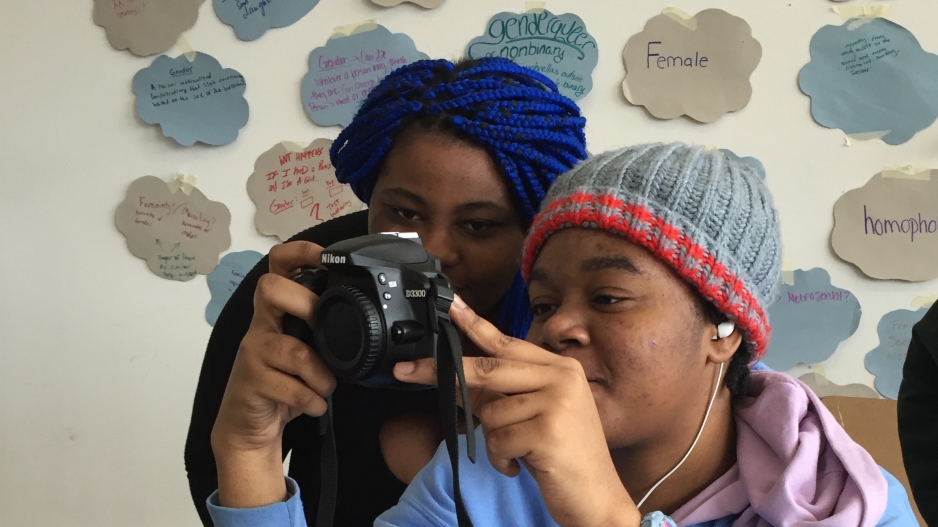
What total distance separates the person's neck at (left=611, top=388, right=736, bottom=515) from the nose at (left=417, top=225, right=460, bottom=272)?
27cm

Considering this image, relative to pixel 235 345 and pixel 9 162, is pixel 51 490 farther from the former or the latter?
pixel 235 345

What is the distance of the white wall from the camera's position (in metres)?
1.59

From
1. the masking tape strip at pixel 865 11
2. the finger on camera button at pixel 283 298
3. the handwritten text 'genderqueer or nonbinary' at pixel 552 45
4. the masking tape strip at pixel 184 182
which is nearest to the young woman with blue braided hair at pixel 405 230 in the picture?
the finger on camera button at pixel 283 298

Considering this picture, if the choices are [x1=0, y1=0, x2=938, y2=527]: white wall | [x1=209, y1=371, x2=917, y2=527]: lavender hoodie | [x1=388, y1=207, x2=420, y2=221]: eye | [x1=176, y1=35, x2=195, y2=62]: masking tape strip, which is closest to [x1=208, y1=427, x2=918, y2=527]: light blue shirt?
[x1=209, y1=371, x2=917, y2=527]: lavender hoodie

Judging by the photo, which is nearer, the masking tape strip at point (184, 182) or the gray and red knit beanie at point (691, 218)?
the gray and red knit beanie at point (691, 218)

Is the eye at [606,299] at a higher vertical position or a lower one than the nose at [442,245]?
lower

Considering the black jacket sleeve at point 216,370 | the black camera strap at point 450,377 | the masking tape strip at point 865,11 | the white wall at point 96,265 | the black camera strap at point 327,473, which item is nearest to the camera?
the black camera strap at point 450,377

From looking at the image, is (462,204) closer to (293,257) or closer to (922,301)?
(293,257)

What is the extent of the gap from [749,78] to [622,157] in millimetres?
908

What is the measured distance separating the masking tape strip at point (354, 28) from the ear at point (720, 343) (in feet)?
3.68

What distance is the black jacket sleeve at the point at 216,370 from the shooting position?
0.98m

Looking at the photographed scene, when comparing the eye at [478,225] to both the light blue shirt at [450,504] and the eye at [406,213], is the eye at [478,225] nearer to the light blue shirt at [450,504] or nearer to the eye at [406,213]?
the eye at [406,213]

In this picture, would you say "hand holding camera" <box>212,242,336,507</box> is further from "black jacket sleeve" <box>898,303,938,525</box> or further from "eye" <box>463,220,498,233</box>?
"black jacket sleeve" <box>898,303,938,525</box>

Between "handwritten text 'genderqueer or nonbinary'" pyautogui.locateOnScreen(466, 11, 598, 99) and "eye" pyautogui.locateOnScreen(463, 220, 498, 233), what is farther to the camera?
"handwritten text 'genderqueer or nonbinary'" pyautogui.locateOnScreen(466, 11, 598, 99)
